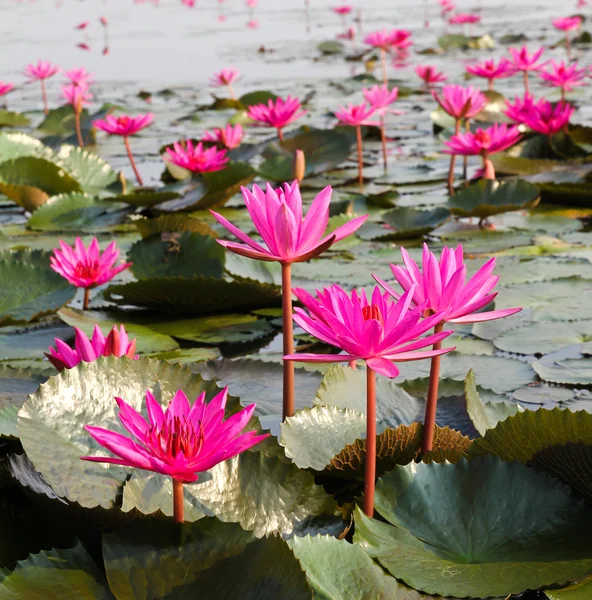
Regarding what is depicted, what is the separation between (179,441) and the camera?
86cm

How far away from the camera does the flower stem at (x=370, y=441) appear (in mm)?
981

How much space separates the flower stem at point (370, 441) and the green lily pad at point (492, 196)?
2.22 m

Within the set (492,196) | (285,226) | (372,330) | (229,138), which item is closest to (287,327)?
(285,226)

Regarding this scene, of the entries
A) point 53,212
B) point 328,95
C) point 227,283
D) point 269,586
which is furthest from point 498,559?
point 328,95

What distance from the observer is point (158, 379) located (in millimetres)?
1210

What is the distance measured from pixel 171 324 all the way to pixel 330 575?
4.35 feet

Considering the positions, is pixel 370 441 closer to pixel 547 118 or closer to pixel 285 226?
pixel 285 226

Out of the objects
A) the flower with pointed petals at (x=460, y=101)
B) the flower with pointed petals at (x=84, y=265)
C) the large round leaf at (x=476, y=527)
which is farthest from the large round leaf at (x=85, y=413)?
the flower with pointed petals at (x=460, y=101)

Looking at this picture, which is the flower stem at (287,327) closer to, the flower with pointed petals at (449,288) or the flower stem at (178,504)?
the flower with pointed petals at (449,288)

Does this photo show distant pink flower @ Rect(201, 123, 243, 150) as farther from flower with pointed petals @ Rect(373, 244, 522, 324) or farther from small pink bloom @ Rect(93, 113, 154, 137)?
flower with pointed petals @ Rect(373, 244, 522, 324)

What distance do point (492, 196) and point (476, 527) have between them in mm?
2316

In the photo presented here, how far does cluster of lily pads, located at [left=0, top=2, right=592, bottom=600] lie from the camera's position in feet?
2.98

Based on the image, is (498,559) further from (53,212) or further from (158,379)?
(53,212)

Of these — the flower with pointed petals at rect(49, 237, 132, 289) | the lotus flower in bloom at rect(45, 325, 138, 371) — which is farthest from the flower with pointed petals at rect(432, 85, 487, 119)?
the lotus flower in bloom at rect(45, 325, 138, 371)
